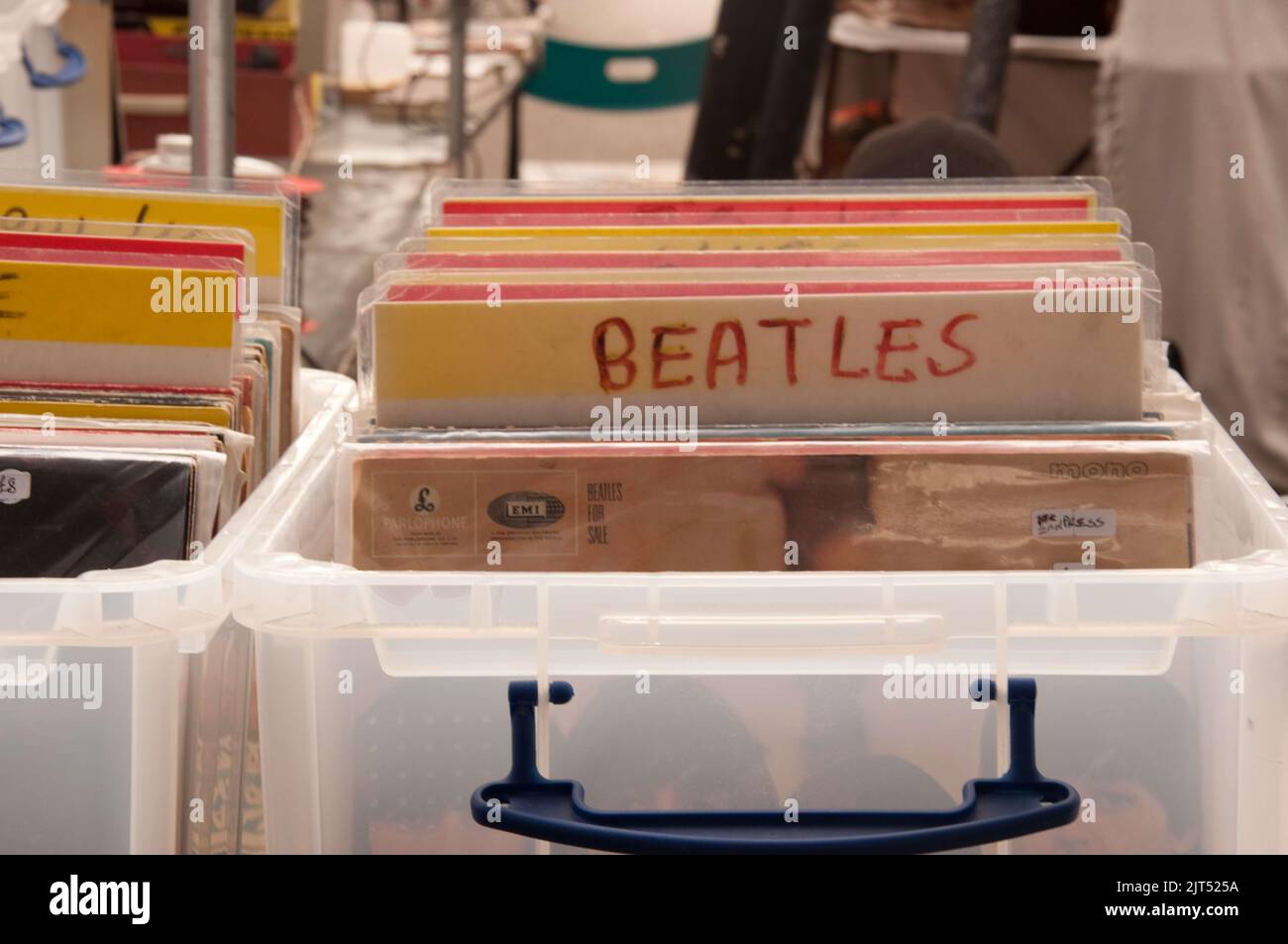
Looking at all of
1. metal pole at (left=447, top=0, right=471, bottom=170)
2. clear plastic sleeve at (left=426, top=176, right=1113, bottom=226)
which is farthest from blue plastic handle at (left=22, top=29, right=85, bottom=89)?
metal pole at (left=447, top=0, right=471, bottom=170)

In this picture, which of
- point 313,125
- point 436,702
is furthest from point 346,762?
point 313,125

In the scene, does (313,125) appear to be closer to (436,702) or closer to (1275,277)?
(1275,277)

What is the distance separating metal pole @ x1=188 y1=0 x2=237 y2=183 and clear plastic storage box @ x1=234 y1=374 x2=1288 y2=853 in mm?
570

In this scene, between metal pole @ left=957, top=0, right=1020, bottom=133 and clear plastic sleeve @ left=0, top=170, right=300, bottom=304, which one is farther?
metal pole @ left=957, top=0, right=1020, bottom=133

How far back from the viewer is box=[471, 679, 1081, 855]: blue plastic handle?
582 mm

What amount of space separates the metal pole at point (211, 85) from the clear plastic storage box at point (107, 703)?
0.54m

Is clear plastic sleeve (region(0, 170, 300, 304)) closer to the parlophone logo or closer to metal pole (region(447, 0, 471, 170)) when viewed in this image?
the parlophone logo

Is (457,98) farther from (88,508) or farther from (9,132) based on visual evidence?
(88,508)

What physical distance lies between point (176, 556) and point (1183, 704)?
0.46 metres

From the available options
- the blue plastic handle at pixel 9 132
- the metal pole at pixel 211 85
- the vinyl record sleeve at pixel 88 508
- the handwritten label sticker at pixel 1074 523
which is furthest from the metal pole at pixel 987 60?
the vinyl record sleeve at pixel 88 508

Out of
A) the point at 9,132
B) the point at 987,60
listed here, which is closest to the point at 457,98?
the point at 987,60

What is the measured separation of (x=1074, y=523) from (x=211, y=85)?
29.0 inches

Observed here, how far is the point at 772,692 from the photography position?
2.05 feet

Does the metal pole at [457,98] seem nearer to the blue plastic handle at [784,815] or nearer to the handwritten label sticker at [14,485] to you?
the handwritten label sticker at [14,485]
